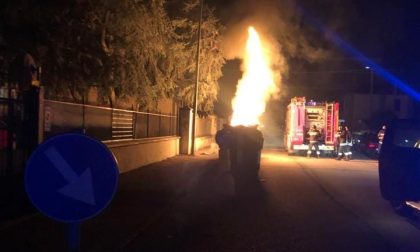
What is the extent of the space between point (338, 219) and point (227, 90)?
29122mm

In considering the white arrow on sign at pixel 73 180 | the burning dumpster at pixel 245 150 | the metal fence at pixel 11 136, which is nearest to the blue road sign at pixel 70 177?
the white arrow on sign at pixel 73 180

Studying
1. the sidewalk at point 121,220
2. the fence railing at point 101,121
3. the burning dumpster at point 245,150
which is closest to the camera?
the sidewalk at point 121,220

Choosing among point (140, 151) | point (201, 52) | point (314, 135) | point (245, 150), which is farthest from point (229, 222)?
point (314, 135)

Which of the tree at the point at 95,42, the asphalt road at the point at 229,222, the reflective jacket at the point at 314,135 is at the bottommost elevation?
the asphalt road at the point at 229,222

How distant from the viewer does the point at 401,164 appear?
1004 cm

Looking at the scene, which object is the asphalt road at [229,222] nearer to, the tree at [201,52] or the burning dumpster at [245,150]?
the burning dumpster at [245,150]

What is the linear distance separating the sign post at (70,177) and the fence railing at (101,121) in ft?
12.5

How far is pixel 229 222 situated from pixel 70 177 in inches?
205

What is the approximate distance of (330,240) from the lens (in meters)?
8.17

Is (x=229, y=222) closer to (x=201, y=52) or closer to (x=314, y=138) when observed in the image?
(x=201, y=52)

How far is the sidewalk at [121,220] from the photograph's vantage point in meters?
7.16

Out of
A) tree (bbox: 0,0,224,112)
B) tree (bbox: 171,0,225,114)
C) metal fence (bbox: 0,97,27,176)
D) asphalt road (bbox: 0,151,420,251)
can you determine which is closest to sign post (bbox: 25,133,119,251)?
asphalt road (bbox: 0,151,420,251)

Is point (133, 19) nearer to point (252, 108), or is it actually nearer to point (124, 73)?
point (124, 73)

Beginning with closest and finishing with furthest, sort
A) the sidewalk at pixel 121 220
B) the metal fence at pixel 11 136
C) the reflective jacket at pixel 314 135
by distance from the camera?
the sidewalk at pixel 121 220 → the metal fence at pixel 11 136 → the reflective jacket at pixel 314 135
